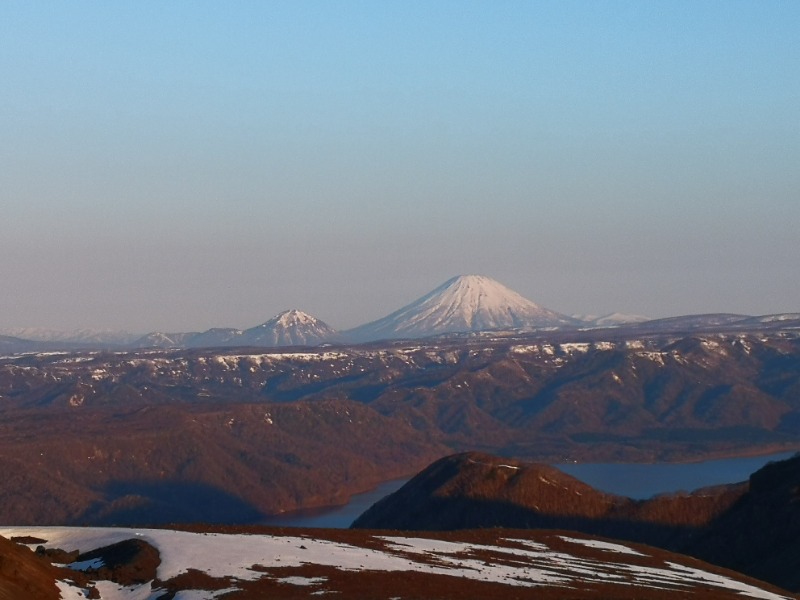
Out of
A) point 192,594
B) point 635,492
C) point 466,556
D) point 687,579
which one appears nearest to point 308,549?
point 466,556

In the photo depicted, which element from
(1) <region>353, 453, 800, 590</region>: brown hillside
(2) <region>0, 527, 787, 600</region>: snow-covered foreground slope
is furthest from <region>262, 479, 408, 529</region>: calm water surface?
(2) <region>0, 527, 787, 600</region>: snow-covered foreground slope

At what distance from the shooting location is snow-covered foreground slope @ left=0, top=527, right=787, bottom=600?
51344 millimetres

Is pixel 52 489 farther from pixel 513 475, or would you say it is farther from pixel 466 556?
pixel 466 556

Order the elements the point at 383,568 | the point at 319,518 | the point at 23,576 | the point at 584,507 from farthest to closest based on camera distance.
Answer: the point at 319,518 < the point at 584,507 < the point at 383,568 < the point at 23,576

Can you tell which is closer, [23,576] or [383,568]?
[23,576]

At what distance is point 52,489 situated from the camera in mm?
197625

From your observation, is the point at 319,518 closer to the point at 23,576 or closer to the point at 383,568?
the point at 383,568

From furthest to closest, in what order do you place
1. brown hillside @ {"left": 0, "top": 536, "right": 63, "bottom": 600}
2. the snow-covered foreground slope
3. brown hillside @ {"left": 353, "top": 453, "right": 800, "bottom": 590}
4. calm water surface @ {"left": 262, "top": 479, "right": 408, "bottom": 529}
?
calm water surface @ {"left": 262, "top": 479, "right": 408, "bottom": 529}
brown hillside @ {"left": 353, "top": 453, "right": 800, "bottom": 590}
the snow-covered foreground slope
brown hillside @ {"left": 0, "top": 536, "right": 63, "bottom": 600}

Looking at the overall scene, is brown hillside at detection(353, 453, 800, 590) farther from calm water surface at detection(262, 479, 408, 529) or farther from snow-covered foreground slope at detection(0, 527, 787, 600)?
calm water surface at detection(262, 479, 408, 529)

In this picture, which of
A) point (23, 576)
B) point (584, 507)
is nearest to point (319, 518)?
point (584, 507)

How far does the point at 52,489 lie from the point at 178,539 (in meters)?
143

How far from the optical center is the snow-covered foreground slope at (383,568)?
5134 cm

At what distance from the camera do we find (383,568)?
58.7 metres

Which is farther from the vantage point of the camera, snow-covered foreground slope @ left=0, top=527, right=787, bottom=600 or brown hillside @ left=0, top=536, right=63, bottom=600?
snow-covered foreground slope @ left=0, top=527, right=787, bottom=600
